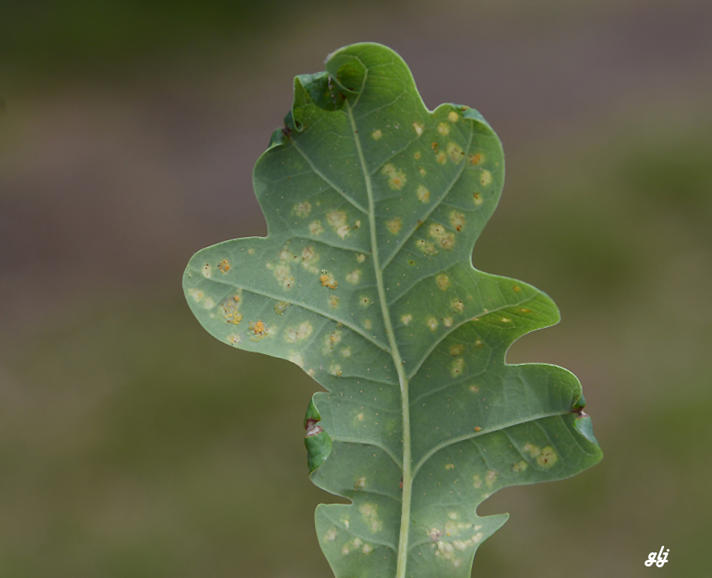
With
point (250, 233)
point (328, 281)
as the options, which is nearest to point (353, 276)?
point (328, 281)

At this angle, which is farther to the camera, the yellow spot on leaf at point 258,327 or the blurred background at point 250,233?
the blurred background at point 250,233

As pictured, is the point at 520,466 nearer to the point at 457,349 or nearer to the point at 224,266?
the point at 457,349

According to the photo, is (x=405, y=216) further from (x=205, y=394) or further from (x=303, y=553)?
(x=205, y=394)

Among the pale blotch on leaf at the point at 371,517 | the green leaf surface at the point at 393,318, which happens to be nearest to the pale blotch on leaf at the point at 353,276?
the green leaf surface at the point at 393,318

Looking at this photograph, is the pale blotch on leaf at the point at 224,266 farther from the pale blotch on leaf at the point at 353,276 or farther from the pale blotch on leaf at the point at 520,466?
the pale blotch on leaf at the point at 520,466

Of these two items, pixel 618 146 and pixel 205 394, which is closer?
pixel 205 394

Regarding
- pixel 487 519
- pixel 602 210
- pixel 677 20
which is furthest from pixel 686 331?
pixel 677 20

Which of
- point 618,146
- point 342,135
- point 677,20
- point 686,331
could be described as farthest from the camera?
point 677,20
